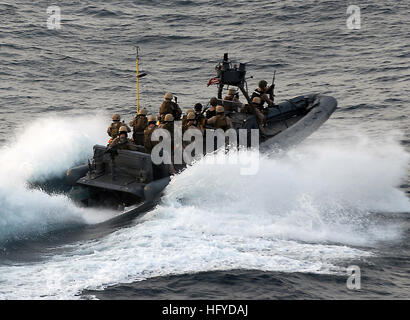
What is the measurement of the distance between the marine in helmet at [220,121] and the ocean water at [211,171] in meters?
1.27

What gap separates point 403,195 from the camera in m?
17.1

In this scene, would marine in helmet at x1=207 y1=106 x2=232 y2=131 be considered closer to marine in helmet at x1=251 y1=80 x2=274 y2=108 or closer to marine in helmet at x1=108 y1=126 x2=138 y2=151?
marine in helmet at x1=108 y1=126 x2=138 y2=151

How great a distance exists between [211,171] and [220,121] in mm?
1728

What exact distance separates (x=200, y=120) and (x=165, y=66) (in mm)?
12065

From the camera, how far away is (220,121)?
Result: 16938mm

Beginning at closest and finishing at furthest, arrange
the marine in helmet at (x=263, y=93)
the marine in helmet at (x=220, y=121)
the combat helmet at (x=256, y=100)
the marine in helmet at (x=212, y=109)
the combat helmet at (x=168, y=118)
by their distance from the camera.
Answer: the combat helmet at (x=168, y=118) → the marine in helmet at (x=220, y=121) → the marine in helmet at (x=212, y=109) → the combat helmet at (x=256, y=100) → the marine in helmet at (x=263, y=93)

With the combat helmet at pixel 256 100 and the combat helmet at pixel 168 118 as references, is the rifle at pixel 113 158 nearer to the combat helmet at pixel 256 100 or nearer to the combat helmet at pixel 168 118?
the combat helmet at pixel 168 118

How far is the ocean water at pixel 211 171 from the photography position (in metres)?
12.1

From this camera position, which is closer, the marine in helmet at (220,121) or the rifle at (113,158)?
the rifle at (113,158)

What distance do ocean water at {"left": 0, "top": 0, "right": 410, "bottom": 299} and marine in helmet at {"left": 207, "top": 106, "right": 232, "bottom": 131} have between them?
1269mm

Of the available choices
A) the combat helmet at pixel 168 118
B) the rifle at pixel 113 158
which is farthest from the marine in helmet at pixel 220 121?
the rifle at pixel 113 158

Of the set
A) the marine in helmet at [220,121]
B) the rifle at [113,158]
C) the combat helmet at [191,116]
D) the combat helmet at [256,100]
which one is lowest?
the rifle at [113,158]
